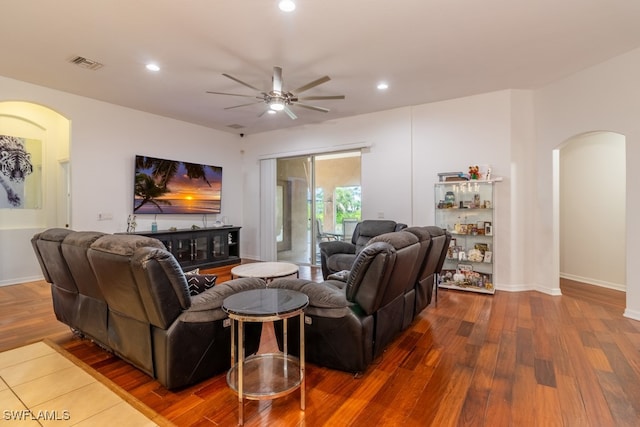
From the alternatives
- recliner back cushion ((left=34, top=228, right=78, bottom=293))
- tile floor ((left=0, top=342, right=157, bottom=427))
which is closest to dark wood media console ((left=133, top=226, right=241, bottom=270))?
recliner back cushion ((left=34, top=228, right=78, bottom=293))

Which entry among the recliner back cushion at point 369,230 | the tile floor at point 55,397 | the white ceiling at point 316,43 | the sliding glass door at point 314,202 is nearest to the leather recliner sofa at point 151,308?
the tile floor at point 55,397

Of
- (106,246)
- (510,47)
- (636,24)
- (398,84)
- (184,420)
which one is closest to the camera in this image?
(184,420)

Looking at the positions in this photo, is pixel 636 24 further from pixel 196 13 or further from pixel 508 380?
pixel 196 13

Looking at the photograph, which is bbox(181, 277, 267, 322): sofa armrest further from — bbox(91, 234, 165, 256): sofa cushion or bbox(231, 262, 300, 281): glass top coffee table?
bbox(231, 262, 300, 281): glass top coffee table

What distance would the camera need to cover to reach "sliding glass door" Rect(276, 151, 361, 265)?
20.9 ft

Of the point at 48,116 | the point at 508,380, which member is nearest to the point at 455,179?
the point at 508,380

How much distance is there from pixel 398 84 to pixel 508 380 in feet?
12.4

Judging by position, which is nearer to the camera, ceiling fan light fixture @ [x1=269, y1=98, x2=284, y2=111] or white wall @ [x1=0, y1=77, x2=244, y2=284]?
ceiling fan light fixture @ [x1=269, y1=98, x2=284, y2=111]

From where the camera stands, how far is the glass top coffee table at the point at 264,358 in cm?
179

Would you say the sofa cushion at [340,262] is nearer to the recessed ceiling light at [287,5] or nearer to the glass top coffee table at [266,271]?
the glass top coffee table at [266,271]

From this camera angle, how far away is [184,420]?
1805 mm

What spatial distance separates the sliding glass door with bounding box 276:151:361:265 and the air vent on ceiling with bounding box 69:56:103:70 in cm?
383

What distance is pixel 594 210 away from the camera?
5.01 m

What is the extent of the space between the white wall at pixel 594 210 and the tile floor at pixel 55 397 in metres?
6.19
